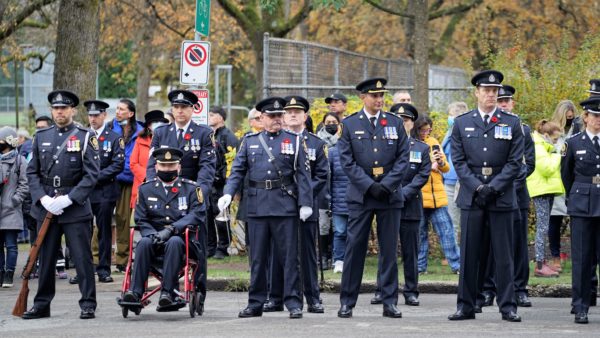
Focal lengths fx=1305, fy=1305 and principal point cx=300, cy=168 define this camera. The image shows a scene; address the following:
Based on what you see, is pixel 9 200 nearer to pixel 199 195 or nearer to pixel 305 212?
pixel 199 195

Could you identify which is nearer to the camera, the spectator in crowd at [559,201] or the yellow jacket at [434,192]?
the spectator in crowd at [559,201]

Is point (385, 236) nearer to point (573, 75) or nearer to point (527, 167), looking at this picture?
point (527, 167)

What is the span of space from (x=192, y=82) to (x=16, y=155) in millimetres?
2515

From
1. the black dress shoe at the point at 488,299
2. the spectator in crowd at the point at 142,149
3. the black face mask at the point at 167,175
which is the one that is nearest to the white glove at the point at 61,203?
the black face mask at the point at 167,175

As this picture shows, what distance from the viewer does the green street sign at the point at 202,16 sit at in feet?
56.9

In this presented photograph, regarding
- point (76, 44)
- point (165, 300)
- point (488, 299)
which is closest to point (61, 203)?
point (165, 300)

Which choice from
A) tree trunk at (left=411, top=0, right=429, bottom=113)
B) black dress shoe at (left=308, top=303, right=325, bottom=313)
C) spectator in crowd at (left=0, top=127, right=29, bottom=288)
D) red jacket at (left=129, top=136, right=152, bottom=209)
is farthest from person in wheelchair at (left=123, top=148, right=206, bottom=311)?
tree trunk at (left=411, top=0, right=429, bottom=113)

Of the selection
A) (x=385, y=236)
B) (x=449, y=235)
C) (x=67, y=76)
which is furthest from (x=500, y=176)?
(x=67, y=76)

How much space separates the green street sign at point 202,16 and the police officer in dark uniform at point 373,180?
473 cm

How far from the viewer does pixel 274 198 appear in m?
13.0

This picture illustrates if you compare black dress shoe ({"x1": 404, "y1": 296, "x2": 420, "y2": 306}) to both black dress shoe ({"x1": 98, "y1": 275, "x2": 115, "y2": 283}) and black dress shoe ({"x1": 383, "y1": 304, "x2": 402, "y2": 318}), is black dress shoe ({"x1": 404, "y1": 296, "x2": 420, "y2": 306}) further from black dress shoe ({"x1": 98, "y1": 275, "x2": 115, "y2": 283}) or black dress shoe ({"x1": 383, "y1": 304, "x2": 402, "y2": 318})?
black dress shoe ({"x1": 98, "y1": 275, "x2": 115, "y2": 283})

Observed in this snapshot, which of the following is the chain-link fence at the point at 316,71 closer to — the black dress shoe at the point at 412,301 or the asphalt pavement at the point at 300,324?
the black dress shoe at the point at 412,301

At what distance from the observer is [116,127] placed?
57.5 ft

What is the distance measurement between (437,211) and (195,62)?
3.69 meters
